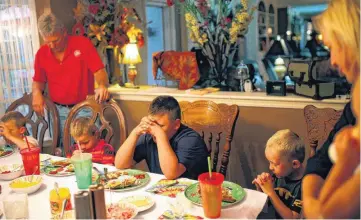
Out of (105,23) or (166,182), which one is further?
(105,23)

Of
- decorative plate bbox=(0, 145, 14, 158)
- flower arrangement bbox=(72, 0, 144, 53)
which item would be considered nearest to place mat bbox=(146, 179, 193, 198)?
decorative plate bbox=(0, 145, 14, 158)

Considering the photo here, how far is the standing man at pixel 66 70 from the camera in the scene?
256cm

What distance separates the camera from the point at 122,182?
4.83 ft

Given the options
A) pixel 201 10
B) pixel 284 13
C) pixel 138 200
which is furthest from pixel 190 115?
pixel 284 13

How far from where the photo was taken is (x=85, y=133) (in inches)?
79.0

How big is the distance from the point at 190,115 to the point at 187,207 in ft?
2.91

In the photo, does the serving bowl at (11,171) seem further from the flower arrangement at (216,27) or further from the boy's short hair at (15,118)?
the flower arrangement at (216,27)

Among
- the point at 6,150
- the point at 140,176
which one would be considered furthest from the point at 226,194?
the point at 6,150

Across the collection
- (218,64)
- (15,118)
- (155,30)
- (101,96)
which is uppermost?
(155,30)

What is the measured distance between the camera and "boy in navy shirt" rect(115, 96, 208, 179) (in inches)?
60.7

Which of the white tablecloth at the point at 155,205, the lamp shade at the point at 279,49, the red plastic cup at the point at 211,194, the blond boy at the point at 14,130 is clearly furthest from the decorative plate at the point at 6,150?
the lamp shade at the point at 279,49

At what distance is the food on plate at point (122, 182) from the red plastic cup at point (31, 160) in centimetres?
38

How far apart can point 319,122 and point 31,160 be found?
1243 mm

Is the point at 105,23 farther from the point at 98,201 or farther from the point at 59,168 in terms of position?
the point at 98,201
